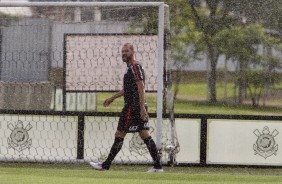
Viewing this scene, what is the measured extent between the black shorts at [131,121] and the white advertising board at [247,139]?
1560 mm

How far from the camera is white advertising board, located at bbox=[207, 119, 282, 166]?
1408cm

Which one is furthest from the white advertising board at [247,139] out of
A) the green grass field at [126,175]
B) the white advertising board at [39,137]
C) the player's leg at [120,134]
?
the white advertising board at [39,137]

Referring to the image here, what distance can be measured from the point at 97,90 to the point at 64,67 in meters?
0.56

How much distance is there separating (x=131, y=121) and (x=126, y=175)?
0.68 m

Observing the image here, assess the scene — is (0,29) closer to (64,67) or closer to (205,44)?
(64,67)

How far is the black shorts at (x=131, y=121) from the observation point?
1279 cm

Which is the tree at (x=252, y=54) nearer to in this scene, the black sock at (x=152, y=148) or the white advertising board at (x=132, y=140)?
the white advertising board at (x=132, y=140)

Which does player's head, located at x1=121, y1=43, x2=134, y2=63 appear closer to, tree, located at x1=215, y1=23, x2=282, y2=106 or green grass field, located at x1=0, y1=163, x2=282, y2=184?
green grass field, located at x1=0, y1=163, x2=282, y2=184

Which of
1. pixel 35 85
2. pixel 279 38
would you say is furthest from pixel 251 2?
pixel 35 85

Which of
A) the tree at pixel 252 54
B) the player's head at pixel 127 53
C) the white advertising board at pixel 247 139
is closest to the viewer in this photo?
the player's head at pixel 127 53

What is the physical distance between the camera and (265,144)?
14102 mm

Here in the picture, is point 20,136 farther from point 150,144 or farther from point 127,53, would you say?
point 127,53

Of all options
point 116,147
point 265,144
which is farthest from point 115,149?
point 265,144

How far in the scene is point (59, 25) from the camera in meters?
14.8
